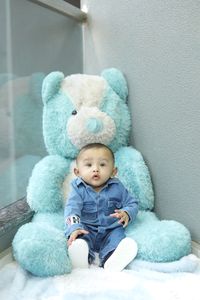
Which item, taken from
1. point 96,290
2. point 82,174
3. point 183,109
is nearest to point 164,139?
point 183,109

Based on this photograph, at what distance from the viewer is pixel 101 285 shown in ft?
2.94

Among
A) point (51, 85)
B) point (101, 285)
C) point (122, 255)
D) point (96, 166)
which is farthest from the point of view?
point (51, 85)

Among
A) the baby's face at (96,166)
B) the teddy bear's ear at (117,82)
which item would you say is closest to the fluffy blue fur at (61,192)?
the teddy bear's ear at (117,82)

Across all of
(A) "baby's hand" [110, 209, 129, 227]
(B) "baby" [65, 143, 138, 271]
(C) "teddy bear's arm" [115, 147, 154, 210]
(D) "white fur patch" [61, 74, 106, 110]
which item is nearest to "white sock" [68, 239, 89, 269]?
(B) "baby" [65, 143, 138, 271]

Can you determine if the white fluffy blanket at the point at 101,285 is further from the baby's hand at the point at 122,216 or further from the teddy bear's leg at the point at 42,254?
the baby's hand at the point at 122,216

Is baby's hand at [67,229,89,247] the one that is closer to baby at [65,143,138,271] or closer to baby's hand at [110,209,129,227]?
baby at [65,143,138,271]

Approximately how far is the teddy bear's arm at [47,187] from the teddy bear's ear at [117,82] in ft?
0.98

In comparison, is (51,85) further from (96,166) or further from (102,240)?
(102,240)

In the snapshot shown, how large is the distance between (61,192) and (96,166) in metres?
0.17

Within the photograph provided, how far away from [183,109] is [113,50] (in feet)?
1.28

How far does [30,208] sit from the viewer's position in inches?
48.2

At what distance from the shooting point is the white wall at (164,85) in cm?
104

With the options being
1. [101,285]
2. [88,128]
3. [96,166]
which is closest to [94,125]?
[88,128]

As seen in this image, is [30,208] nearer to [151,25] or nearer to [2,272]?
[2,272]
